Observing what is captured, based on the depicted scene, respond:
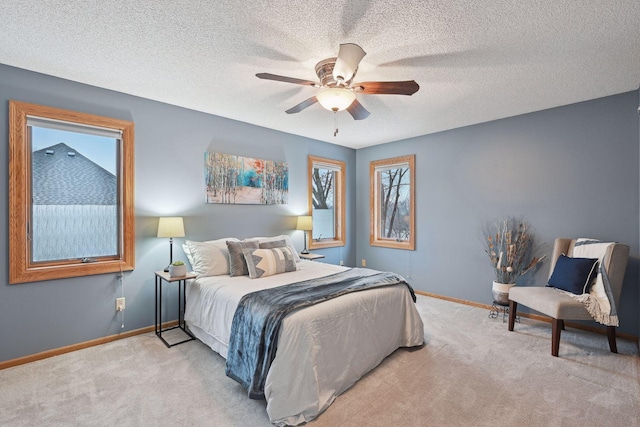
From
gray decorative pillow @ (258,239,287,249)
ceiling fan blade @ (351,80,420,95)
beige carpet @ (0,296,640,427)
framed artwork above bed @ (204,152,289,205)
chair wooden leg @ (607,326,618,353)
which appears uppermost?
ceiling fan blade @ (351,80,420,95)

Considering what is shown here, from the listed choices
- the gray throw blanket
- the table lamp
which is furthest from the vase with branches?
the table lamp

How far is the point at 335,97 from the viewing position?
235 centimetres

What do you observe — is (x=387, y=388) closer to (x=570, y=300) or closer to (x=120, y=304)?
(x=570, y=300)

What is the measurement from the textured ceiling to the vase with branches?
4.91 ft

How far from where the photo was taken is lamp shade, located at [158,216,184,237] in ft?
10.5

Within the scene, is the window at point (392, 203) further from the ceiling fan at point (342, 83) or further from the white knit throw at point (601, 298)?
the ceiling fan at point (342, 83)

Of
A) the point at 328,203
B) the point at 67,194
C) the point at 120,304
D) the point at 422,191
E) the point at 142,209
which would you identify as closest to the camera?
the point at 67,194

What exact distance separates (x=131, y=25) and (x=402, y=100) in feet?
8.18

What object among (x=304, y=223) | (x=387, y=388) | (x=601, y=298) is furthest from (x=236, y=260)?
(x=601, y=298)

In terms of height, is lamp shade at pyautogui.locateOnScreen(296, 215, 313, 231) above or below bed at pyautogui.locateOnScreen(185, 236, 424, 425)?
above

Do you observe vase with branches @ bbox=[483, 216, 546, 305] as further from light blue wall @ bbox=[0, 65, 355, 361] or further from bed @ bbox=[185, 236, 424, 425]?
light blue wall @ bbox=[0, 65, 355, 361]

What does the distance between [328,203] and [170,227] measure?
2927mm

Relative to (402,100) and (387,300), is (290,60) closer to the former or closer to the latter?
(402,100)

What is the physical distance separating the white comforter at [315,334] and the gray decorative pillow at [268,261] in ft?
0.29
